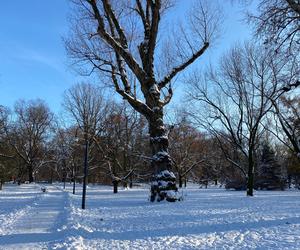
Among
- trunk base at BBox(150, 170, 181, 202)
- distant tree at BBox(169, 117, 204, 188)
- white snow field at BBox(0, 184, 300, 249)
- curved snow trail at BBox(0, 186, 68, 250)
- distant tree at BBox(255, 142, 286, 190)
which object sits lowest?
curved snow trail at BBox(0, 186, 68, 250)

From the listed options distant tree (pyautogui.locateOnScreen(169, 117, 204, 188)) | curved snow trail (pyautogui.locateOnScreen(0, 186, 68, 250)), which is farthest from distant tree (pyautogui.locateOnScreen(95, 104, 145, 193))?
curved snow trail (pyautogui.locateOnScreen(0, 186, 68, 250))

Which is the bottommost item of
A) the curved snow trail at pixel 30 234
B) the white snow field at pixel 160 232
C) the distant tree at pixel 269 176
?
the curved snow trail at pixel 30 234

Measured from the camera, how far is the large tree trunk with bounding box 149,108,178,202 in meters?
17.1

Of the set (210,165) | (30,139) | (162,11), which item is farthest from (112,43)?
(30,139)

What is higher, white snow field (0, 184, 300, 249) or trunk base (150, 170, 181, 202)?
trunk base (150, 170, 181, 202)

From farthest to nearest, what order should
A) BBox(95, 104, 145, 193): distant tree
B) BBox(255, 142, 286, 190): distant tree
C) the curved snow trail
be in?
1. BBox(255, 142, 286, 190): distant tree
2. BBox(95, 104, 145, 193): distant tree
3. the curved snow trail

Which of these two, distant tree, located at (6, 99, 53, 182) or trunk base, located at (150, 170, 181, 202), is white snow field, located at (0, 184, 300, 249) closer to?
trunk base, located at (150, 170, 181, 202)

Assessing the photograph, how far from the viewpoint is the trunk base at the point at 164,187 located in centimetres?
1703

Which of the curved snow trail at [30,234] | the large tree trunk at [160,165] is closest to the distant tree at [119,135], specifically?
the large tree trunk at [160,165]

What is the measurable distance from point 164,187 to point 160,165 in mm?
989

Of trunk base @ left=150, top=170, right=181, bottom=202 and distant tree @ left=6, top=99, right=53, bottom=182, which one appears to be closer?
trunk base @ left=150, top=170, right=181, bottom=202

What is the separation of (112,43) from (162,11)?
14.1 feet

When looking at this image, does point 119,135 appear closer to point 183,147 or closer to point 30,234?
point 183,147

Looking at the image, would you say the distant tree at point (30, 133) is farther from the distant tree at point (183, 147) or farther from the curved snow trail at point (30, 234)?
the curved snow trail at point (30, 234)
